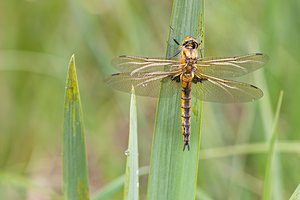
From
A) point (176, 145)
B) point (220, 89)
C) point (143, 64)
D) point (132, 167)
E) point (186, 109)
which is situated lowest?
point (132, 167)

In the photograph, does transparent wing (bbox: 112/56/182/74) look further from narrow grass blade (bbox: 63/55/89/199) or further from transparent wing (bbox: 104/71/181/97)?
narrow grass blade (bbox: 63/55/89/199)

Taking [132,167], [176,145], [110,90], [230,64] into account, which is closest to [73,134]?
[132,167]

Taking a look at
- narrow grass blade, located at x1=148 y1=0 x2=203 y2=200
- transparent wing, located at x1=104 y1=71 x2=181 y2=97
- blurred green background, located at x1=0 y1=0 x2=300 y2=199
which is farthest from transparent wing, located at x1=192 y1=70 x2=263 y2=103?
blurred green background, located at x1=0 y1=0 x2=300 y2=199

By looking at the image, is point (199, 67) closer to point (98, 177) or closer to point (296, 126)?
point (296, 126)

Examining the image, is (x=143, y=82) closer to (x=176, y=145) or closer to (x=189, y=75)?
(x=189, y=75)

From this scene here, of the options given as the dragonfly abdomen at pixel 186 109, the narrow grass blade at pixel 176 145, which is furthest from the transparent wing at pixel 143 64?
the narrow grass blade at pixel 176 145

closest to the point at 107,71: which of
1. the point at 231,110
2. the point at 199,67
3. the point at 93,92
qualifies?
the point at 93,92

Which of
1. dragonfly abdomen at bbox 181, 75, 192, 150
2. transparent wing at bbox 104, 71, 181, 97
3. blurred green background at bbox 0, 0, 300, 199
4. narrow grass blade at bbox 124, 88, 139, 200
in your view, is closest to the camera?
narrow grass blade at bbox 124, 88, 139, 200
